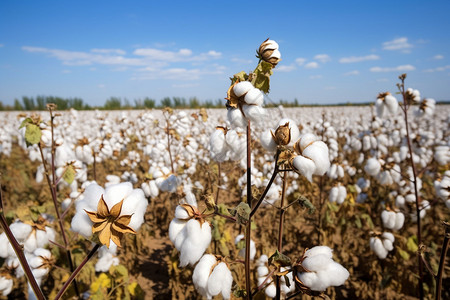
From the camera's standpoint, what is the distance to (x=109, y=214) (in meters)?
0.94

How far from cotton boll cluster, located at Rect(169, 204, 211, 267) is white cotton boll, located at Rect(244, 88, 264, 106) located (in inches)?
22.8

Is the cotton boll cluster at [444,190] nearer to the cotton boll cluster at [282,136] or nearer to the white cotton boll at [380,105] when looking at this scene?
the white cotton boll at [380,105]

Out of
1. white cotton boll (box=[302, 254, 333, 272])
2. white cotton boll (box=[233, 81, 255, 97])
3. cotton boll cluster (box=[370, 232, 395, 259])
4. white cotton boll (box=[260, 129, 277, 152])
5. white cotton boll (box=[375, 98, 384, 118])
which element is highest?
white cotton boll (box=[233, 81, 255, 97])

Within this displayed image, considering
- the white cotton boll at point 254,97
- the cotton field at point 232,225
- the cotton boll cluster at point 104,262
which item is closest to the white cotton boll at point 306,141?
the cotton field at point 232,225

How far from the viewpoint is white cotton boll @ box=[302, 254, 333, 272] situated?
1.11 metres

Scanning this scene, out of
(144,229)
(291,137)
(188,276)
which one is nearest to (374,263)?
(188,276)

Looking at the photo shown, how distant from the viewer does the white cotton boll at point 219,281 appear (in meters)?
1.20

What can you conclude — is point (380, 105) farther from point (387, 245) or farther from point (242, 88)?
point (242, 88)

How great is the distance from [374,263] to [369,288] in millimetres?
382

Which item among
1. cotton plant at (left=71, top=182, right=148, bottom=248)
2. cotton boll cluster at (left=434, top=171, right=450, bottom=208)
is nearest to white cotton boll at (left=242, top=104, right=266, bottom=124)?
cotton plant at (left=71, top=182, right=148, bottom=248)

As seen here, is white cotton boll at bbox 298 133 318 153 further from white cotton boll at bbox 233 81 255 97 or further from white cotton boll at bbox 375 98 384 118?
white cotton boll at bbox 375 98 384 118

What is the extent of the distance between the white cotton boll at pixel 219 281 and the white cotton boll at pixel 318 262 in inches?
15.8

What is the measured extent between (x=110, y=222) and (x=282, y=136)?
2.78 ft

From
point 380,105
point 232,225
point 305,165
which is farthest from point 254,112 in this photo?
point 232,225
